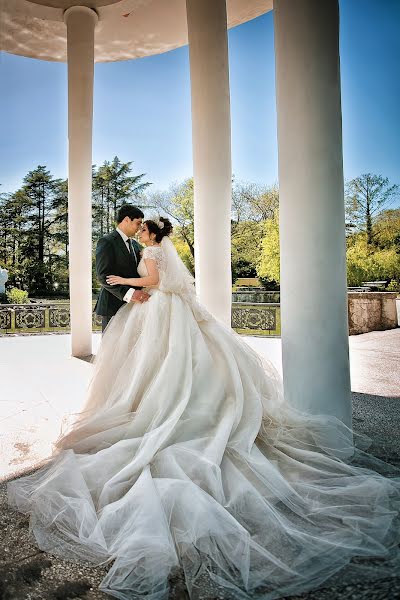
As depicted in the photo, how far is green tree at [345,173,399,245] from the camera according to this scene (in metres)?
37.0

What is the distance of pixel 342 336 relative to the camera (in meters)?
3.75

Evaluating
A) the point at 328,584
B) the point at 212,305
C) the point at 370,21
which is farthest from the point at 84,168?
the point at 370,21

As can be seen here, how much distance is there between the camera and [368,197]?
122ft

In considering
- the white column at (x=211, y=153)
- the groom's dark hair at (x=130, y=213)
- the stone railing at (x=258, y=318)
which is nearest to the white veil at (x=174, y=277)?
the groom's dark hair at (x=130, y=213)

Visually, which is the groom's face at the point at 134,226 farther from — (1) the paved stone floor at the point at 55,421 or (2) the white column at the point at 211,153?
(2) the white column at the point at 211,153

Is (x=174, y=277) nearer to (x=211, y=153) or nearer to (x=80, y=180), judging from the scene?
(x=211, y=153)

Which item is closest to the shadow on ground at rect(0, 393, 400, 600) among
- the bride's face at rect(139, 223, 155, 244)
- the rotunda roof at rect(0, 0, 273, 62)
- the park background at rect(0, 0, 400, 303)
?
the bride's face at rect(139, 223, 155, 244)

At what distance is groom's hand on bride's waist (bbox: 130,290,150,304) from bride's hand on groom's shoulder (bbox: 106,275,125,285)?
213 millimetres

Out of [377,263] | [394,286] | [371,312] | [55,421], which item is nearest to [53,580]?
[55,421]

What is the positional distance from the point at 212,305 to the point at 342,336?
12.6ft

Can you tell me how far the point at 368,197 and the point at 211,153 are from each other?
111 feet

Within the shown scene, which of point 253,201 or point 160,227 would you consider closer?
point 160,227

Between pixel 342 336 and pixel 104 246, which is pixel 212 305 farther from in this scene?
pixel 342 336

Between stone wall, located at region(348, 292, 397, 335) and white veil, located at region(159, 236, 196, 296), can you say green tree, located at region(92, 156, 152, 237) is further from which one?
white veil, located at region(159, 236, 196, 296)
